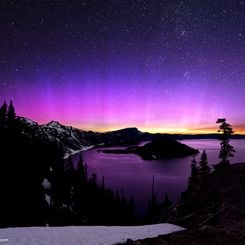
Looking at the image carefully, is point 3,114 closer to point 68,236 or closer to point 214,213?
point 68,236

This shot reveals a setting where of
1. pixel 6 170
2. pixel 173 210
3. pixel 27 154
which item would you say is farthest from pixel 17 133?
pixel 173 210

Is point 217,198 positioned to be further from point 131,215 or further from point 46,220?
point 131,215

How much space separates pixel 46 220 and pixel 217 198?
5168 cm

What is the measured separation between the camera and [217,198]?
2088cm

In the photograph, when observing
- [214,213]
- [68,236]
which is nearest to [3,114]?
[68,236]

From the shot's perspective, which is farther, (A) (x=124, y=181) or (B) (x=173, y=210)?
(A) (x=124, y=181)

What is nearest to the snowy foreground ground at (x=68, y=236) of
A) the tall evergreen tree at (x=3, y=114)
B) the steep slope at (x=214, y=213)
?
the steep slope at (x=214, y=213)

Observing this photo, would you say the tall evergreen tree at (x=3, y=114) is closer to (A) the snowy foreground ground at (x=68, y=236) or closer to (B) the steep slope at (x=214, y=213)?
(B) the steep slope at (x=214, y=213)

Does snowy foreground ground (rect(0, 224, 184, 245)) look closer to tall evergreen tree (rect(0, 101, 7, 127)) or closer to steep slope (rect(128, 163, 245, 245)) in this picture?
steep slope (rect(128, 163, 245, 245))

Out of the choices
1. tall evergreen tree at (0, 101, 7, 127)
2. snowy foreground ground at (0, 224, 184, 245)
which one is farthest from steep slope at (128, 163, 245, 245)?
tall evergreen tree at (0, 101, 7, 127)

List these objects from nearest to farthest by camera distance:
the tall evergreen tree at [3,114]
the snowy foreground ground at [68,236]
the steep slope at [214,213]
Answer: the steep slope at [214,213] < the snowy foreground ground at [68,236] < the tall evergreen tree at [3,114]

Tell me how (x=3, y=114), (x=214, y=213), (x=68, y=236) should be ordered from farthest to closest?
(x=3, y=114) → (x=214, y=213) → (x=68, y=236)

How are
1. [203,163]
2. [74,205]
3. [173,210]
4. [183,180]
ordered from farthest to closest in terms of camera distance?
1. [183,180]
2. [74,205]
3. [203,163]
4. [173,210]

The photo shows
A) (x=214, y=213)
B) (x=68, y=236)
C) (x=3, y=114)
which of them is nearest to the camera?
(x=68, y=236)
